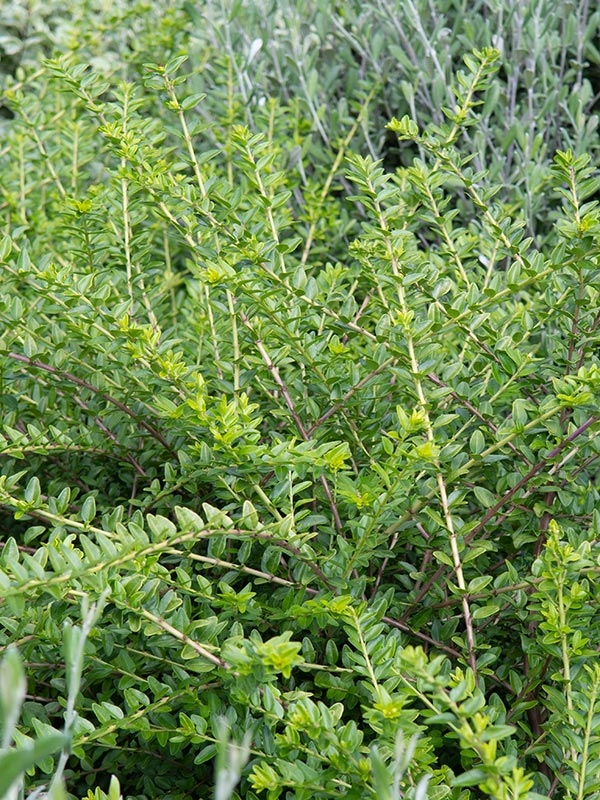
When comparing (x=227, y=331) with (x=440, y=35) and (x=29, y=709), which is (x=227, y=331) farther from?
(x=440, y=35)

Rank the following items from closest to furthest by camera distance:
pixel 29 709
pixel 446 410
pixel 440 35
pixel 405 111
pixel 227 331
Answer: pixel 29 709
pixel 446 410
pixel 227 331
pixel 440 35
pixel 405 111

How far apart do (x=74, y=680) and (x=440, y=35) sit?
2311 mm

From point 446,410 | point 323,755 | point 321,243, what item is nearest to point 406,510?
point 446,410

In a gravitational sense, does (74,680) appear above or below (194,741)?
above

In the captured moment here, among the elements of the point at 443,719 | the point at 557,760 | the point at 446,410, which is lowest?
the point at 557,760

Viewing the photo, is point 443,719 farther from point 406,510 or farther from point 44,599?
point 44,599

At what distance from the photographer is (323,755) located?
1.07 meters

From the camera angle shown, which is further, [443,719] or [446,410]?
[446,410]

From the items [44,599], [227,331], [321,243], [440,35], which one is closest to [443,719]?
[44,599]

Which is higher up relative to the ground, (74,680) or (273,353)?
(74,680)

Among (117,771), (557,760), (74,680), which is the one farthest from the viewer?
(117,771)

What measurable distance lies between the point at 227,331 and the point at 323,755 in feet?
2.72

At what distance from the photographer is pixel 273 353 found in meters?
1.48

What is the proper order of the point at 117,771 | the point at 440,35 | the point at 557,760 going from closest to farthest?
the point at 557,760, the point at 117,771, the point at 440,35
